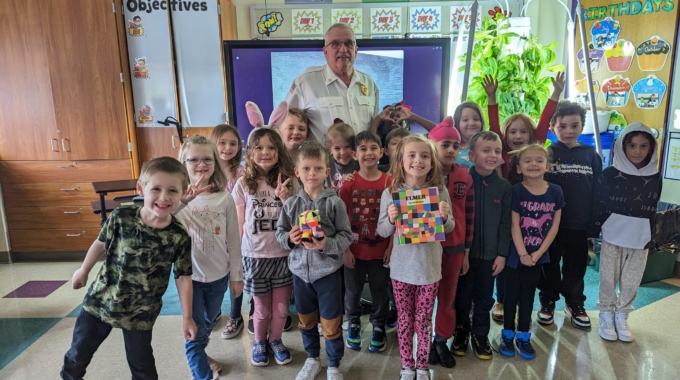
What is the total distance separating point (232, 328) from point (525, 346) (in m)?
1.71

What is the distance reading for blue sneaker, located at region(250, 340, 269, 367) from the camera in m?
2.20

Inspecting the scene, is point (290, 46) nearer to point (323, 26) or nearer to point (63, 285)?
point (323, 26)

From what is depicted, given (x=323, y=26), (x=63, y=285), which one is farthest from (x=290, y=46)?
(x=63, y=285)

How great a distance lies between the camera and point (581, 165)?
242cm

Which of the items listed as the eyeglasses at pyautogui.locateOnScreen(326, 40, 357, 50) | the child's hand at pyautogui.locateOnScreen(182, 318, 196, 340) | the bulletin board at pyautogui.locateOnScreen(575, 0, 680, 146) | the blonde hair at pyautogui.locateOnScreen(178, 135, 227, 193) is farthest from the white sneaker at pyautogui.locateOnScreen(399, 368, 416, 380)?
the bulletin board at pyautogui.locateOnScreen(575, 0, 680, 146)

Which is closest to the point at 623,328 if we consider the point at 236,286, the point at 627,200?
the point at 627,200

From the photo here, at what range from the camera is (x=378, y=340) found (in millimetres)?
2332

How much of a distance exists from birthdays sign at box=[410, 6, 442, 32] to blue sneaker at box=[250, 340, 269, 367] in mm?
3947

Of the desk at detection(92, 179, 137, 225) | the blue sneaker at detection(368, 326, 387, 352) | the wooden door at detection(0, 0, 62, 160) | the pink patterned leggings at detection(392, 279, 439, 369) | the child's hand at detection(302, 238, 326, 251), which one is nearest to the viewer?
the child's hand at detection(302, 238, 326, 251)

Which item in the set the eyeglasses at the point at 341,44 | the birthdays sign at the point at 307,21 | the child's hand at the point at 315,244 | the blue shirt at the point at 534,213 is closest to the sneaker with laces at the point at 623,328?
the blue shirt at the point at 534,213

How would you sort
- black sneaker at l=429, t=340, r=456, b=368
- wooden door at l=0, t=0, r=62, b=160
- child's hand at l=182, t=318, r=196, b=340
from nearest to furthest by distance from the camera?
child's hand at l=182, t=318, r=196, b=340 → black sneaker at l=429, t=340, r=456, b=368 → wooden door at l=0, t=0, r=62, b=160

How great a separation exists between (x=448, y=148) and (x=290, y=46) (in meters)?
1.82

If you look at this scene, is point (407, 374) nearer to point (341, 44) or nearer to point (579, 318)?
point (579, 318)

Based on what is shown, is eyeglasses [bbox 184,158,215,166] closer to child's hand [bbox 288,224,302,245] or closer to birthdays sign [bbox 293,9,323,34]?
child's hand [bbox 288,224,302,245]
